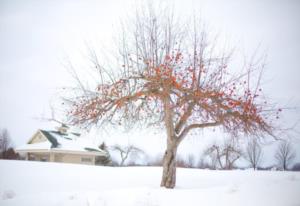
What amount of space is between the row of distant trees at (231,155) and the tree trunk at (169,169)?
2367 mm

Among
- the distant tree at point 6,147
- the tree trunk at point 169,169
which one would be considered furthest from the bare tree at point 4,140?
the tree trunk at point 169,169

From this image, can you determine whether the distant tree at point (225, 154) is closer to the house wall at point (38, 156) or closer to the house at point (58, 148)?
the house at point (58, 148)

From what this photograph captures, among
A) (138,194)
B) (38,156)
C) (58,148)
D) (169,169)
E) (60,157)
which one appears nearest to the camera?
(138,194)

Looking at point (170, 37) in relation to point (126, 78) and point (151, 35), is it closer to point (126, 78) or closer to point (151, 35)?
point (151, 35)

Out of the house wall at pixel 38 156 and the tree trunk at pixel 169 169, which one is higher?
the tree trunk at pixel 169 169

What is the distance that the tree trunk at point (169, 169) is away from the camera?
922 cm

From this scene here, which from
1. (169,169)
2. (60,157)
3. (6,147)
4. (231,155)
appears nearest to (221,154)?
(231,155)

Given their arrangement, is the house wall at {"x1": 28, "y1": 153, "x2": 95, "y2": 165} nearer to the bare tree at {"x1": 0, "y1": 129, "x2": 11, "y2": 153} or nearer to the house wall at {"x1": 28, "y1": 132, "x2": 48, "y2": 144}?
the house wall at {"x1": 28, "y1": 132, "x2": 48, "y2": 144}

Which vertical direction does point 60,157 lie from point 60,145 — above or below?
below

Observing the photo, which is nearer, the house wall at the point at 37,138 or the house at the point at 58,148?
the house at the point at 58,148

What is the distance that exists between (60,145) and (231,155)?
85.2ft

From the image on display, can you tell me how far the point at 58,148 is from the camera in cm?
2733

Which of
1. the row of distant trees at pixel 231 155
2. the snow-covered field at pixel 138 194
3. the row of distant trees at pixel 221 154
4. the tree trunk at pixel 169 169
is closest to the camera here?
the snow-covered field at pixel 138 194

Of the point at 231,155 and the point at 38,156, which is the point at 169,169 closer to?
the point at 38,156
